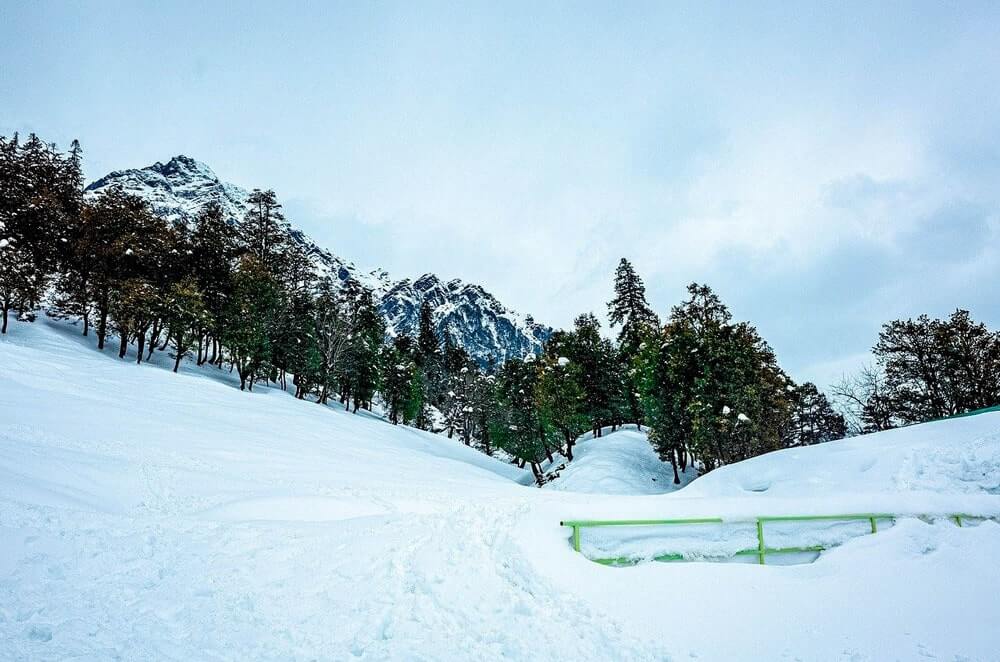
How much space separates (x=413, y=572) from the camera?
270 inches

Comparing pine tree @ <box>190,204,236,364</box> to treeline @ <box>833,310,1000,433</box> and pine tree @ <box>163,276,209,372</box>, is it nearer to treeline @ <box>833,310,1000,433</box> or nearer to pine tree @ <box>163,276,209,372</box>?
pine tree @ <box>163,276,209,372</box>

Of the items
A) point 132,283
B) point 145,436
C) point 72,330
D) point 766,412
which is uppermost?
point 132,283

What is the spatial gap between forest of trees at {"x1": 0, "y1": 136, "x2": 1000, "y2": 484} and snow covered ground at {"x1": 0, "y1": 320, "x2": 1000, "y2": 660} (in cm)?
1296

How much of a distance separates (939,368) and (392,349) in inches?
1797

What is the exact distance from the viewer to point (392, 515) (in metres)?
10.4

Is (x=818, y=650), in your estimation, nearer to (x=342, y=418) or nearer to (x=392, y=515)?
(x=392, y=515)

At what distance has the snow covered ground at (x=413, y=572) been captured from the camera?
15.8 ft

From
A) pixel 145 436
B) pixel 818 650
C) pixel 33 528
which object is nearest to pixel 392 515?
pixel 33 528

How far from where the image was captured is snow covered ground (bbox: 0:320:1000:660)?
483cm

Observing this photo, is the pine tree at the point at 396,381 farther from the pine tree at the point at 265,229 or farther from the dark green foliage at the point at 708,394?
the dark green foliage at the point at 708,394

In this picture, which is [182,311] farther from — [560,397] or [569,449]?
[569,449]

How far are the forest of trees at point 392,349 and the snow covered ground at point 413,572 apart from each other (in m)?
13.0

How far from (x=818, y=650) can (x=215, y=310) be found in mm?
42564

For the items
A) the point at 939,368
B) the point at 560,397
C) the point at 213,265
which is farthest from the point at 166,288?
the point at 939,368
